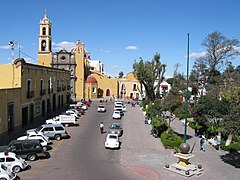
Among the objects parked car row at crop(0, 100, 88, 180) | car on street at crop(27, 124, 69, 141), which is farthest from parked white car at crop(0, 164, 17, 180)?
car on street at crop(27, 124, 69, 141)

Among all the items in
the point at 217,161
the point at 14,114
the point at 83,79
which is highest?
the point at 83,79

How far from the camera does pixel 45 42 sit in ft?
206

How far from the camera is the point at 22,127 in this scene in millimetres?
28828

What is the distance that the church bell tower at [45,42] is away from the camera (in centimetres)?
6028

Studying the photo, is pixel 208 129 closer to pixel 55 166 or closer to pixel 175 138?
pixel 175 138

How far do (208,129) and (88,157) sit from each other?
14.9 m

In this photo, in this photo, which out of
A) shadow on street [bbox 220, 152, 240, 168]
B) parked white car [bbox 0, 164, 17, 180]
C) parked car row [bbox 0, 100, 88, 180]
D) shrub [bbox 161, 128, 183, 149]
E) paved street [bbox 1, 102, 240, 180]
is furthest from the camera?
shrub [bbox 161, 128, 183, 149]

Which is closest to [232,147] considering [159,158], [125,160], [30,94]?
[159,158]

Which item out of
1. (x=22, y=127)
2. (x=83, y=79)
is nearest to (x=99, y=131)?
(x=22, y=127)

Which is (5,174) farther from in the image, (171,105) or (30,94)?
(30,94)

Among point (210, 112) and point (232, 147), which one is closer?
point (232, 147)

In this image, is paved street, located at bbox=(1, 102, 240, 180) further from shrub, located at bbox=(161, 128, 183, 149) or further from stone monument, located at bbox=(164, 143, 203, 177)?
shrub, located at bbox=(161, 128, 183, 149)

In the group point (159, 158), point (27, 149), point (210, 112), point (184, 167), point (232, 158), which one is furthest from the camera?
point (210, 112)

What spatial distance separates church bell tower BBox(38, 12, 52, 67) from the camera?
198 feet
